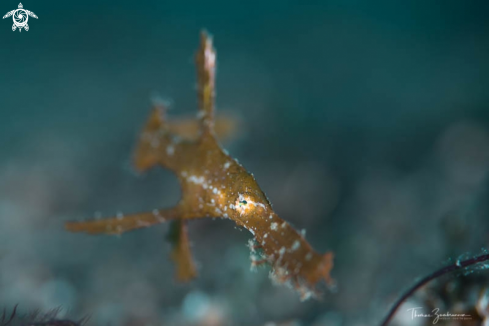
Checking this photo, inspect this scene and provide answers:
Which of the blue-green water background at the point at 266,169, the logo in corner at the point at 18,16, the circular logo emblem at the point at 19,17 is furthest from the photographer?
the circular logo emblem at the point at 19,17

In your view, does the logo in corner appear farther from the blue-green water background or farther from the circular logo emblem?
the blue-green water background

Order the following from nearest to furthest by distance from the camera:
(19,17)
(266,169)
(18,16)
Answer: (266,169)
(18,16)
(19,17)

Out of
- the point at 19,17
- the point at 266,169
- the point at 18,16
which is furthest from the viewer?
the point at 19,17

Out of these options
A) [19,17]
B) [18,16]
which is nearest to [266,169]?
[18,16]

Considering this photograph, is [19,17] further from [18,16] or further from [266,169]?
[266,169]

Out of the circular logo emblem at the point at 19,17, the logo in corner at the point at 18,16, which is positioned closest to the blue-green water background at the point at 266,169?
the circular logo emblem at the point at 19,17

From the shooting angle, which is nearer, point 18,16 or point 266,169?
point 266,169

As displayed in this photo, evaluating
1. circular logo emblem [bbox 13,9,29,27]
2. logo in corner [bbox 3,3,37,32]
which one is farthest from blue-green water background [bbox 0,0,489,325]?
logo in corner [bbox 3,3,37,32]

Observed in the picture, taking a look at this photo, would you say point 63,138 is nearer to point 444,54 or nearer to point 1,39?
point 1,39

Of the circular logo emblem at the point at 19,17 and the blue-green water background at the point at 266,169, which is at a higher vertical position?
the circular logo emblem at the point at 19,17

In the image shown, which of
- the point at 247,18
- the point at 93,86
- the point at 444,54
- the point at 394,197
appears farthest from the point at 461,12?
the point at 93,86

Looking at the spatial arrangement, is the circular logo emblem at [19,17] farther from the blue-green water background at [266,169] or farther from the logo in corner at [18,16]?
the blue-green water background at [266,169]
